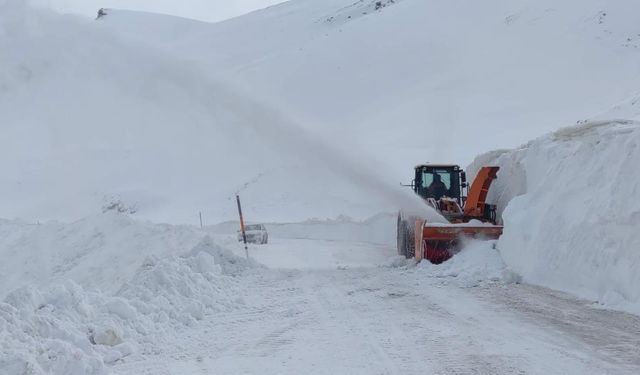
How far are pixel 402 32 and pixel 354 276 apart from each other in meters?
63.5

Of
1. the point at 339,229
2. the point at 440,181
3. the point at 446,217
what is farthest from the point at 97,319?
the point at 339,229

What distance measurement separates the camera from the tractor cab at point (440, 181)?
63.0ft

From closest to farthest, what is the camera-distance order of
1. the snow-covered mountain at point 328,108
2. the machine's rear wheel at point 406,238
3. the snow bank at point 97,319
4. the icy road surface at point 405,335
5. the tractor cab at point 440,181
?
the snow bank at point 97,319, the icy road surface at point 405,335, the machine's rear wheel at point 406,238, the tractor cab at point 440,181, the snow-covered mountain at point 328,108

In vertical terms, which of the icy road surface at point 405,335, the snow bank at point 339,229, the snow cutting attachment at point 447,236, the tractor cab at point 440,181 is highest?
Answer: the tractor cab at point 440,181

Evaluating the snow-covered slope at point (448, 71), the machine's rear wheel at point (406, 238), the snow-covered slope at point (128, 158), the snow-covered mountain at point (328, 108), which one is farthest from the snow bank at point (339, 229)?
the machine's rear wheel at point (406, 238)

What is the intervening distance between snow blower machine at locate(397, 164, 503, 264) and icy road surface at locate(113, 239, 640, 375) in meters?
2.40

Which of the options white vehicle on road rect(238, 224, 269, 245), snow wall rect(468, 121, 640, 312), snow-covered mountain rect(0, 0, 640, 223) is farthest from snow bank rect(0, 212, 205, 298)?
snow-covered mountain rect(0, 0, 640, 223)

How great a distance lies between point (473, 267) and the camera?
13.4 metres

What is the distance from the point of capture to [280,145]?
21.8 metres

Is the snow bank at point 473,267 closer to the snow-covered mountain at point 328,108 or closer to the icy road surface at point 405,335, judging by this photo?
the icy road surface at point 405,335

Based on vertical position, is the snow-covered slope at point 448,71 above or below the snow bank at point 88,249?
above

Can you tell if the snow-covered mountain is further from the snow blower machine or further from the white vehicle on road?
the snow blower machine

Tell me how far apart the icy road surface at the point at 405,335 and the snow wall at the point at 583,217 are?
0.47 metres

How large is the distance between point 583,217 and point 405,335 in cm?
445
